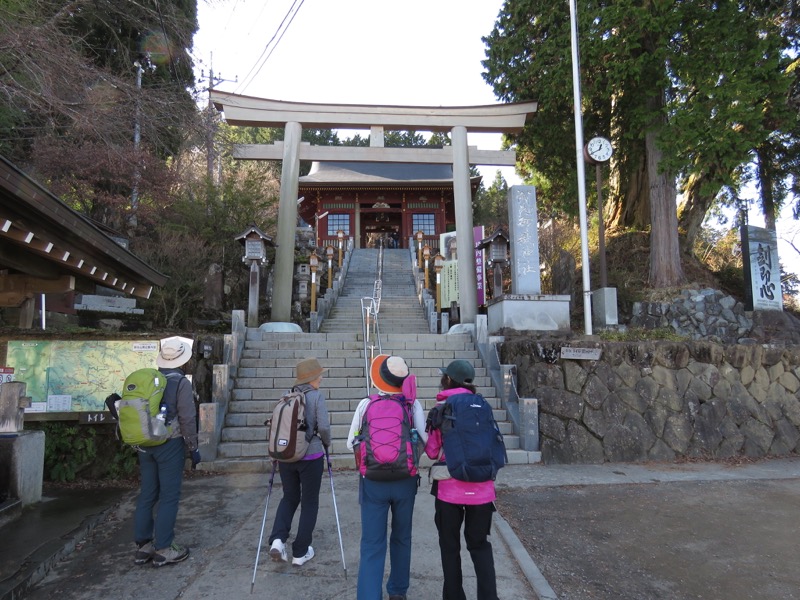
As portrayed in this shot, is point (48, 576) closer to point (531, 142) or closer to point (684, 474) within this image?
point (684, 474)

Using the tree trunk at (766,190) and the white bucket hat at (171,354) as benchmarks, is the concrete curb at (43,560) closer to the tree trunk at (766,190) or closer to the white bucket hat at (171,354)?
the white bucket hat at (171,354)

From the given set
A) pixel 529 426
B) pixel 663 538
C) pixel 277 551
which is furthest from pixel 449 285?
pixel 277 551

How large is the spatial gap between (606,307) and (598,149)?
3.59m

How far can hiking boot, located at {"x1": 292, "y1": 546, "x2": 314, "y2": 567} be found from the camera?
12.0ft

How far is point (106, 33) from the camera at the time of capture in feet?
41.2

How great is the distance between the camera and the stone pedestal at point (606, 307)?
11.6m

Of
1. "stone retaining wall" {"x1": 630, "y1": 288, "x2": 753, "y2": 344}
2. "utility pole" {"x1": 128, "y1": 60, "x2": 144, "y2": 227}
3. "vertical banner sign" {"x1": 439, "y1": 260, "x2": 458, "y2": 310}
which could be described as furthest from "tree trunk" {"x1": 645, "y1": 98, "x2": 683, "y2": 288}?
"utility pole" {"x1": 128, "y1": 60, "x2": 144, "y2": 227}

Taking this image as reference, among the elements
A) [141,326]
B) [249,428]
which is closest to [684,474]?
[249,428]

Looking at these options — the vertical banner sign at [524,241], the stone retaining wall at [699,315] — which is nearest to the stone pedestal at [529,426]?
the vertical banner sign at [524,241]

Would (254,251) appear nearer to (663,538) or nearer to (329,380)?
(329,380)

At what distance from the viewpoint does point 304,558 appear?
12.1 feet

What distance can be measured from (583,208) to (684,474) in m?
5.98

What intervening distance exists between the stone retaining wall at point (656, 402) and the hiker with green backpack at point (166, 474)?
4910 mm

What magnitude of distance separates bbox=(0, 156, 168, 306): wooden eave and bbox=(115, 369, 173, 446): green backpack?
1679 millimetres
